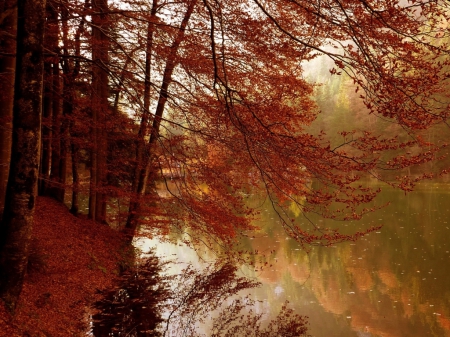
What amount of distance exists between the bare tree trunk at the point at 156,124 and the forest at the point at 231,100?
0.05 meters

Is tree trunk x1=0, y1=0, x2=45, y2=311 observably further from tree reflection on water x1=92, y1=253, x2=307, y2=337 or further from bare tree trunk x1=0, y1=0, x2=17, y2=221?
tree reflection on water x1=92, y1=253, x2=307, y2=337

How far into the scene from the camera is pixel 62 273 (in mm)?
7957

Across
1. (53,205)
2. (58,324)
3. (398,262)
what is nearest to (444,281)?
(398,262)

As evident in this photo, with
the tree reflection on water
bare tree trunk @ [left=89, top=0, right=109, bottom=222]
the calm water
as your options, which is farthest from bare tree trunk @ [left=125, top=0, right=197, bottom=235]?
→ the calm water

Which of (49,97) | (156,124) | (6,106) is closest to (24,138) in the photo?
(6,106)

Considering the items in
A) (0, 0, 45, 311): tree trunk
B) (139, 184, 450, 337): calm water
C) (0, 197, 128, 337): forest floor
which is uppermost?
(0, 0, 45, 311): tree trunk

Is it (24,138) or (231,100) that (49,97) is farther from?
(231,100)

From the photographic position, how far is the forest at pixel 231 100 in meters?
4.10

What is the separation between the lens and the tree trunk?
473cm

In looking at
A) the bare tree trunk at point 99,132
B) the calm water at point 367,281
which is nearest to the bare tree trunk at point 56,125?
the bare tree trunk at point 99,132

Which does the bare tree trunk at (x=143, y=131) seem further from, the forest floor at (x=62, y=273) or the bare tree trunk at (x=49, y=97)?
the bare tree trunk at (x=49, y=97)

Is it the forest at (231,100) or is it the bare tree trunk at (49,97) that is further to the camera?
the bare tree trunk at (49,97)

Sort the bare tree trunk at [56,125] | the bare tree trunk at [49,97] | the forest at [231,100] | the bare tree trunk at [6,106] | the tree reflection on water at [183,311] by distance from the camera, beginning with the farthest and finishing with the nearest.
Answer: the bare tree trunk at [56,125]
the bare tree trunk at [49,97]
the tree reflection on water at [183,311]
the bare tree trunk at [6,106]
the forest at [231,100]

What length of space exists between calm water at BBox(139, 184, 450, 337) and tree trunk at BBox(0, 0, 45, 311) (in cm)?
561
